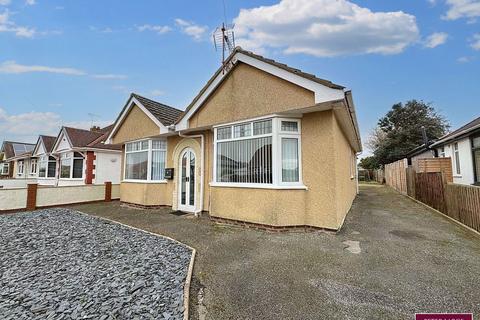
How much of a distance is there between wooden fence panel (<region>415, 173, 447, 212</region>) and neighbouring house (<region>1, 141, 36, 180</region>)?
116ft

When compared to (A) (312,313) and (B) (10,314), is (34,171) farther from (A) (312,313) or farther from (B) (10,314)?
(A) (312,313)

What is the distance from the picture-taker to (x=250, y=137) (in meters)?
7.22

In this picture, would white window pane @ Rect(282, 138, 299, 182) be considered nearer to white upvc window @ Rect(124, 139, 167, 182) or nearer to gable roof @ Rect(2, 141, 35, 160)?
white upvc window @ Rect(124, 139, 167, 182)

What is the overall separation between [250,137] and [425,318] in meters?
5.62

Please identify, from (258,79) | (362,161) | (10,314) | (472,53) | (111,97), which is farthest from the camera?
(362,161)

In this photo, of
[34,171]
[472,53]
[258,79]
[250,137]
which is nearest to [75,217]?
[250,137]

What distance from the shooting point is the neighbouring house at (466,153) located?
1126 centimetres

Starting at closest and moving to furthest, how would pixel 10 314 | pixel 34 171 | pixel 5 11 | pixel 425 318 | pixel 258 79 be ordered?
pixel 425 318
pixel 10 314
pixel 258 79
pixel 5 11
pixel 34 171

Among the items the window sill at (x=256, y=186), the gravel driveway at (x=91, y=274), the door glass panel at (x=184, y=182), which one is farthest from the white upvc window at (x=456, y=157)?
the gravel driveway at (x=91, y=274)

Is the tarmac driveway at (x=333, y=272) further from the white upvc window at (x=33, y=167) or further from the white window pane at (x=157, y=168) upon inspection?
the white upvc window at (x=33, y=167)

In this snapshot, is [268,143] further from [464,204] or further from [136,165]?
[136,165]

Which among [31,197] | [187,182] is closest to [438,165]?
[187,182]

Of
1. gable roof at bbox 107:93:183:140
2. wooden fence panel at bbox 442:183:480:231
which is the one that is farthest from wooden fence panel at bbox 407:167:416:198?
gable roof at bbox 107:93:183:140

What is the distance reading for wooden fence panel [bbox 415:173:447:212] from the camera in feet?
31.7
